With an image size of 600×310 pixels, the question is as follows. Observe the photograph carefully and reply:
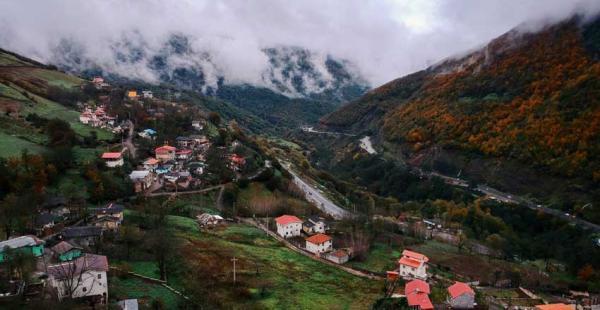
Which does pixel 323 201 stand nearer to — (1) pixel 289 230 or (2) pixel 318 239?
(1) pixel 289 230

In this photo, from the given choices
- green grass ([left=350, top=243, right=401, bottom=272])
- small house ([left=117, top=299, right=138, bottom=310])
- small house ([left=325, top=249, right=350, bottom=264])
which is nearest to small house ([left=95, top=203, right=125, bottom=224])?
small house ([left=117, top=299, right=138, bottom=310])

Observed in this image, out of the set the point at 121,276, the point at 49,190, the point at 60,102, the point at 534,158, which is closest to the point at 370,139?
the point at 534,158

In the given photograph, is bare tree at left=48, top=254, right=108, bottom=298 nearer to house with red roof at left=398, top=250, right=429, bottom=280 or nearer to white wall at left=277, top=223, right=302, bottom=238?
house with red roof at left=398, top=250, right=429, bottom=280

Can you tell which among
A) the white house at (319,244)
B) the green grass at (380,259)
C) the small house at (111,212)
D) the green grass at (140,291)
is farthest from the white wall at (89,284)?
the green grass at (380,259)

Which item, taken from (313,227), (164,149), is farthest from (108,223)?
(164,149)

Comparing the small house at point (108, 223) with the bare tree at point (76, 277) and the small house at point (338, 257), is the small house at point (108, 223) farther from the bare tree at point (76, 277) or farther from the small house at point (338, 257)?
the small house at point (338, 257)

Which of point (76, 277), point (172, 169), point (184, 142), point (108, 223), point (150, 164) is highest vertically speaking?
point (184, 142)
